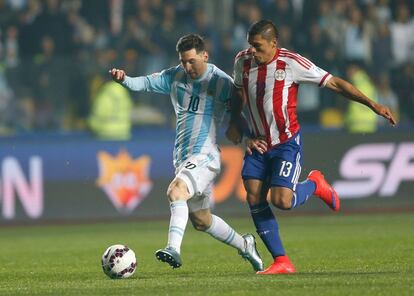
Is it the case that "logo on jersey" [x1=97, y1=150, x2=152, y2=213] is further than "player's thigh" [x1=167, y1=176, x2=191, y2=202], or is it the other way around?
"logo on jersey" [x1=97, y1=150, x2=152, y2=213]

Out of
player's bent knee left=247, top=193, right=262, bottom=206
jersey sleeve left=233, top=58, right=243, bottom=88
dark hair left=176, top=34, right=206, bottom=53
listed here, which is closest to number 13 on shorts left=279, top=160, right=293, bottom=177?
player's bent knee left=247, top=193, right=262, bottom=206

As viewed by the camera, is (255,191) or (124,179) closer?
(255,191)

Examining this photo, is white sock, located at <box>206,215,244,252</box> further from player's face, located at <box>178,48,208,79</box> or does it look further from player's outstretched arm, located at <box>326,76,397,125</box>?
player's outstretched arm, located at <box>326,76,397,125</box>

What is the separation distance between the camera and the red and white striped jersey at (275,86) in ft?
29.8

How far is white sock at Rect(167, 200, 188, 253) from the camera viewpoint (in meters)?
8.73

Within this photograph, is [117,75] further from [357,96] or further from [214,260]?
[214,260]

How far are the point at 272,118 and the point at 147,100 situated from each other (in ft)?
29.0

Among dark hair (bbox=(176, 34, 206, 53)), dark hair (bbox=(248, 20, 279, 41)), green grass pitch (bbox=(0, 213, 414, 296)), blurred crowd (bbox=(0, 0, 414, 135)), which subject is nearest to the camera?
green grass pitch (bbox=(0, 213, 414, 296))

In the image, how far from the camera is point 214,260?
433 inches

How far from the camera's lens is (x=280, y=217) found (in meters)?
17.1

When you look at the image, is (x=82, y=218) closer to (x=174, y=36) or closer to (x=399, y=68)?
(x=174, y=36)

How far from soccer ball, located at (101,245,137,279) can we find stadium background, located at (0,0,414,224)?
770 centimetres

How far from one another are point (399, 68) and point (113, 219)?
19.1 ft

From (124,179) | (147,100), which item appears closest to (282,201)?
(124,179)
